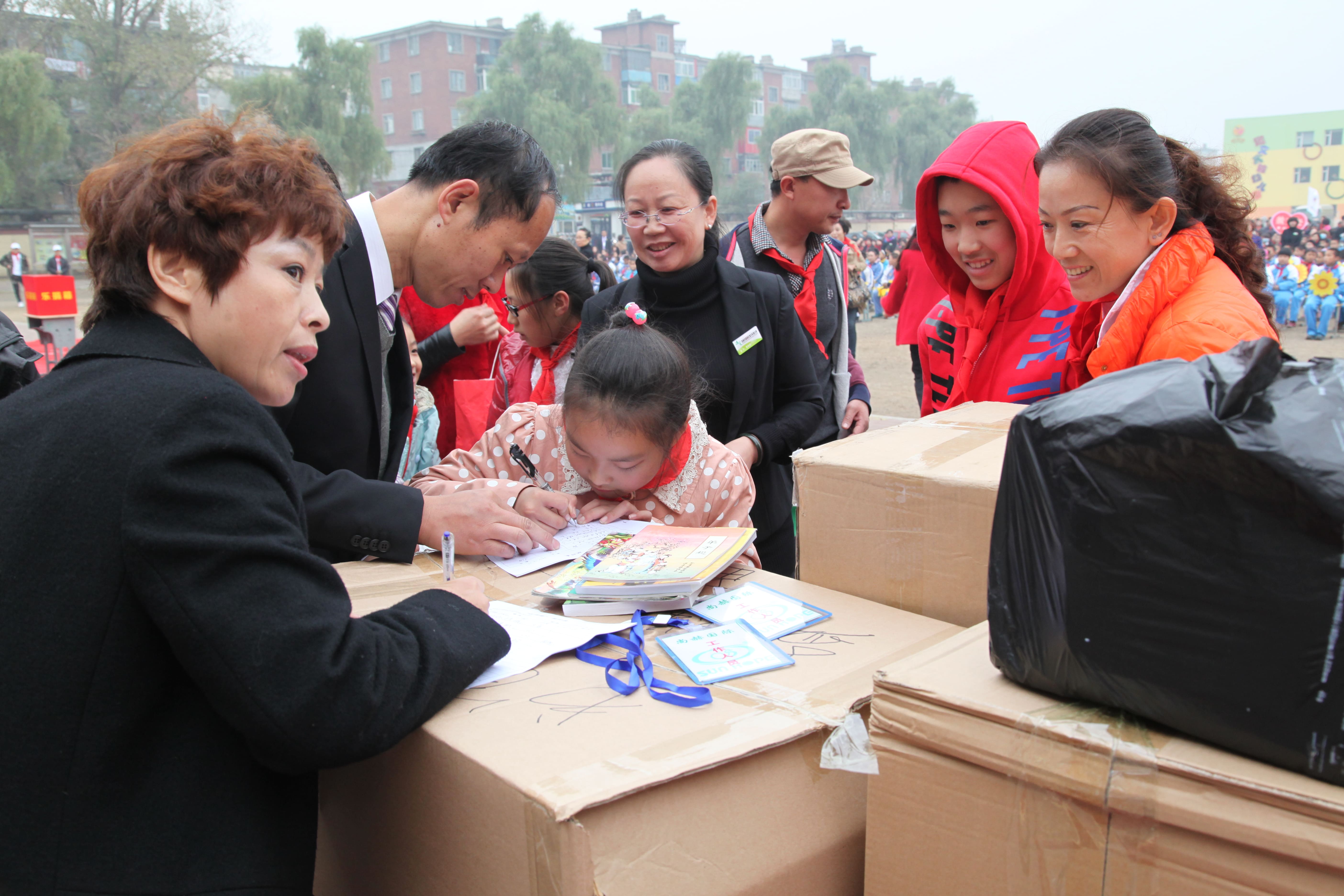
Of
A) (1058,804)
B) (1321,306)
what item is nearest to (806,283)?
(1058,804)

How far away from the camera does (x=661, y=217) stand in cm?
259

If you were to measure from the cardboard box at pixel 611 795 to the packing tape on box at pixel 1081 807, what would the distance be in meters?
0.24

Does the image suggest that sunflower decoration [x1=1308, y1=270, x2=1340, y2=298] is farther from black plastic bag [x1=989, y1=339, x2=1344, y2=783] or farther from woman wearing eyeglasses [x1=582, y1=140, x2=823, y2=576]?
black plastic bag [x1=989, y1=339, x2=1344, y2=783]

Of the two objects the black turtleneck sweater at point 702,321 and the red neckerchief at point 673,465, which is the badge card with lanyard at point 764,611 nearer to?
the red neckerchief at point 673,465

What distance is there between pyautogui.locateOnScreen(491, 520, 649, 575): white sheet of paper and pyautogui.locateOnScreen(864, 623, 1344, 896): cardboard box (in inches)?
30.1

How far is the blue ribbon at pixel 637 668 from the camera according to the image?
1.11 metres

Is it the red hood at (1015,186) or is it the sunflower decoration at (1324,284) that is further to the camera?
the sunflower decoration at (1324,284)

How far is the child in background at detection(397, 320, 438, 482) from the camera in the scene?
9.50 ft

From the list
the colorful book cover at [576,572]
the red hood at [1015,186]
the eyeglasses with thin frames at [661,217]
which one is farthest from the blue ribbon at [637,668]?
the eyeglasses with thin frames at [661,217]

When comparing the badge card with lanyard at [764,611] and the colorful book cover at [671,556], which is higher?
the colorful book cover at [671,556]

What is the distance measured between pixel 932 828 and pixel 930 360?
6.04ft

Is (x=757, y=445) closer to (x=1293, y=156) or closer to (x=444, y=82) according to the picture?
(x=1293, y=156)
